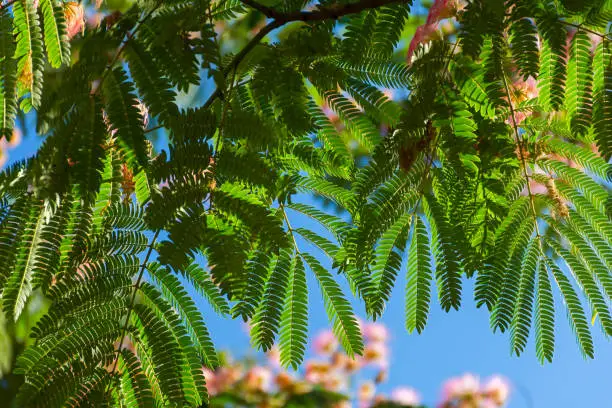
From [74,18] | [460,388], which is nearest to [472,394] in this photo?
[460,388]

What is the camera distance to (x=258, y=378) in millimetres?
5996

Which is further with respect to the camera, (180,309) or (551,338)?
(551,338)

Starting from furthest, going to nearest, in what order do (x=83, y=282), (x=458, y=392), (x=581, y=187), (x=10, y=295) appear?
(x=458, y=392)
(x=581, y=187)
(x=83, y=282)
(x=10, y=295)

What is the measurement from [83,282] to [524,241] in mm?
1092

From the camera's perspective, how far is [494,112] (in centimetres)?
165

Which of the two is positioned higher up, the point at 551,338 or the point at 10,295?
the point at 551,338

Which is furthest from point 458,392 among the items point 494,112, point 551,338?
point 494,112

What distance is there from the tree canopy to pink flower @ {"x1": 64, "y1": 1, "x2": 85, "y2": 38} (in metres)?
0.78

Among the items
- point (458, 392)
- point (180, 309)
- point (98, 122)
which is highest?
point (458, 392)

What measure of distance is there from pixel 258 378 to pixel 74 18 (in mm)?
4058

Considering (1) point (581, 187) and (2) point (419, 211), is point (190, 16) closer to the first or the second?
(2) point (419, 211)

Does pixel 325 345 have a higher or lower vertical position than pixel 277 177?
higher

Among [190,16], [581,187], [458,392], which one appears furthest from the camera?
[458,392]

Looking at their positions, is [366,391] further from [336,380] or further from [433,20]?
[433,20]
